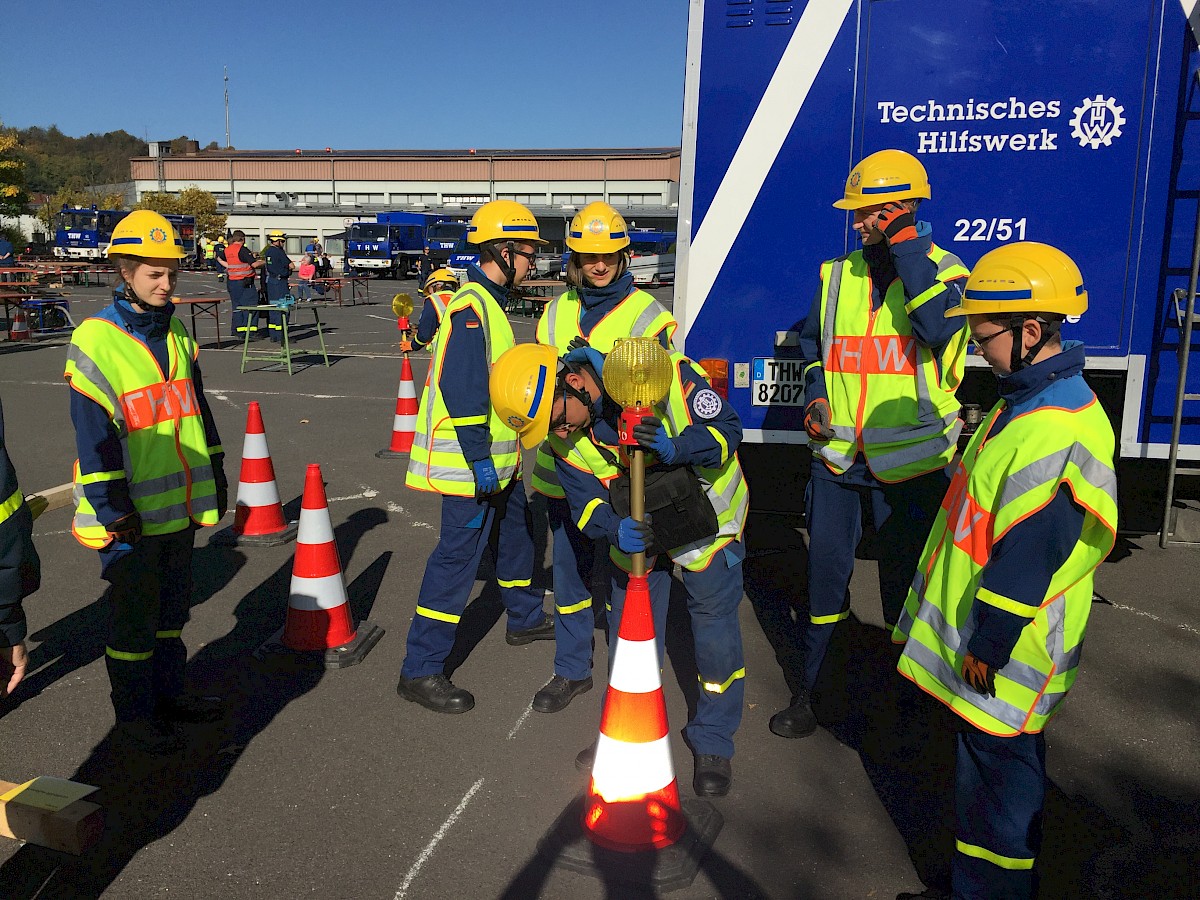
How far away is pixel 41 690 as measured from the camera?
4.46 m

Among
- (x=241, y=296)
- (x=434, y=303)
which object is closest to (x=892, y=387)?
(x=434, y=303)

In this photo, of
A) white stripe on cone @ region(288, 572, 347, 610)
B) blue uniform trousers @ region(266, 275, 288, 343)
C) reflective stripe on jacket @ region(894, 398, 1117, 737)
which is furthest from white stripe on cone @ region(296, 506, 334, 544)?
blue uniform trousers @ region(266, 275, 288, 343)

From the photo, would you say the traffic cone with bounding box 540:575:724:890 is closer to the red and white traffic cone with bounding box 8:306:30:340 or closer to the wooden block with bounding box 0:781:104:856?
the wooden block with bounding box 0:781:104:856

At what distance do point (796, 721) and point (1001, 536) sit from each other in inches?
71.7

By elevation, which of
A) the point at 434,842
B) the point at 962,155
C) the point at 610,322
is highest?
the point at 962,155

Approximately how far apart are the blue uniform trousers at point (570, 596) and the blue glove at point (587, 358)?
1.29 meters

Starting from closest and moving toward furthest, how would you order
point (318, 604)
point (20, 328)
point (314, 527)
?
point (318, 604) → point (314, 527) → point (20, 328)

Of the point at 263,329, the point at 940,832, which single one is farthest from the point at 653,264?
the point at 940,832

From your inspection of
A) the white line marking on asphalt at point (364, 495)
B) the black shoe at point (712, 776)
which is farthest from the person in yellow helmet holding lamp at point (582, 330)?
the white line marking on asphalt at point (364, 495)

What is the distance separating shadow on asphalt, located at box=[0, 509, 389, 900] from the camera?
10.4 ft

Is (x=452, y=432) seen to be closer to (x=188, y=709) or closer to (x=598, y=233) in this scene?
(x=598, y=233)

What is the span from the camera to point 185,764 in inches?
151

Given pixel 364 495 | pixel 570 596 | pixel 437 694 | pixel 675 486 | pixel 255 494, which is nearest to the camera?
pixel 675 486

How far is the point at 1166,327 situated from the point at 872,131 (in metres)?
1.79
